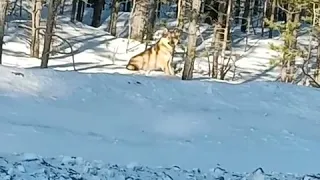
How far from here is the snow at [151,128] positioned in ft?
21.7

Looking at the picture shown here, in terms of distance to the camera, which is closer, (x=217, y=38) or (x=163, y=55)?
(x=163, y=55)

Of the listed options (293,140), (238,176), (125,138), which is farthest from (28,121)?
(293,140)

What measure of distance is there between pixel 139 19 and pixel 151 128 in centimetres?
1463

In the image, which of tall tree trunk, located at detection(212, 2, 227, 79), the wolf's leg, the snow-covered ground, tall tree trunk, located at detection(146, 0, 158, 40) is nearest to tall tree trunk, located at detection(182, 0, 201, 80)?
the wolf's leg

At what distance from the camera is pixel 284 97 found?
1191cm

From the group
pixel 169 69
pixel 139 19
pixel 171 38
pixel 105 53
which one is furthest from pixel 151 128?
pixel 139 19

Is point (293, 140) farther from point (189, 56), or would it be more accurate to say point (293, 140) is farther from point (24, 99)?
point (189, 56)

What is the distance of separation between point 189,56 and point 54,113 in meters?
5.32

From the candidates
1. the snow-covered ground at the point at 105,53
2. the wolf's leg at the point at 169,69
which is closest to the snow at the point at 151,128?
the wolf's leg at the point at 169,69

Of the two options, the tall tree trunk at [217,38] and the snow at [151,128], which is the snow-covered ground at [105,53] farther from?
the snow at [151,128]

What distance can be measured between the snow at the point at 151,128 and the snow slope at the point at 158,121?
0.02m

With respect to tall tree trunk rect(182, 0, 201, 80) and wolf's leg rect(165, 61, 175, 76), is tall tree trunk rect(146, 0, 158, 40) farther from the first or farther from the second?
tall tree trunk rect(182, 0, 201, 80)

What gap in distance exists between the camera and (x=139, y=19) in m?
23.1

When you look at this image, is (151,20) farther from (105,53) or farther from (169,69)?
(169,69)
